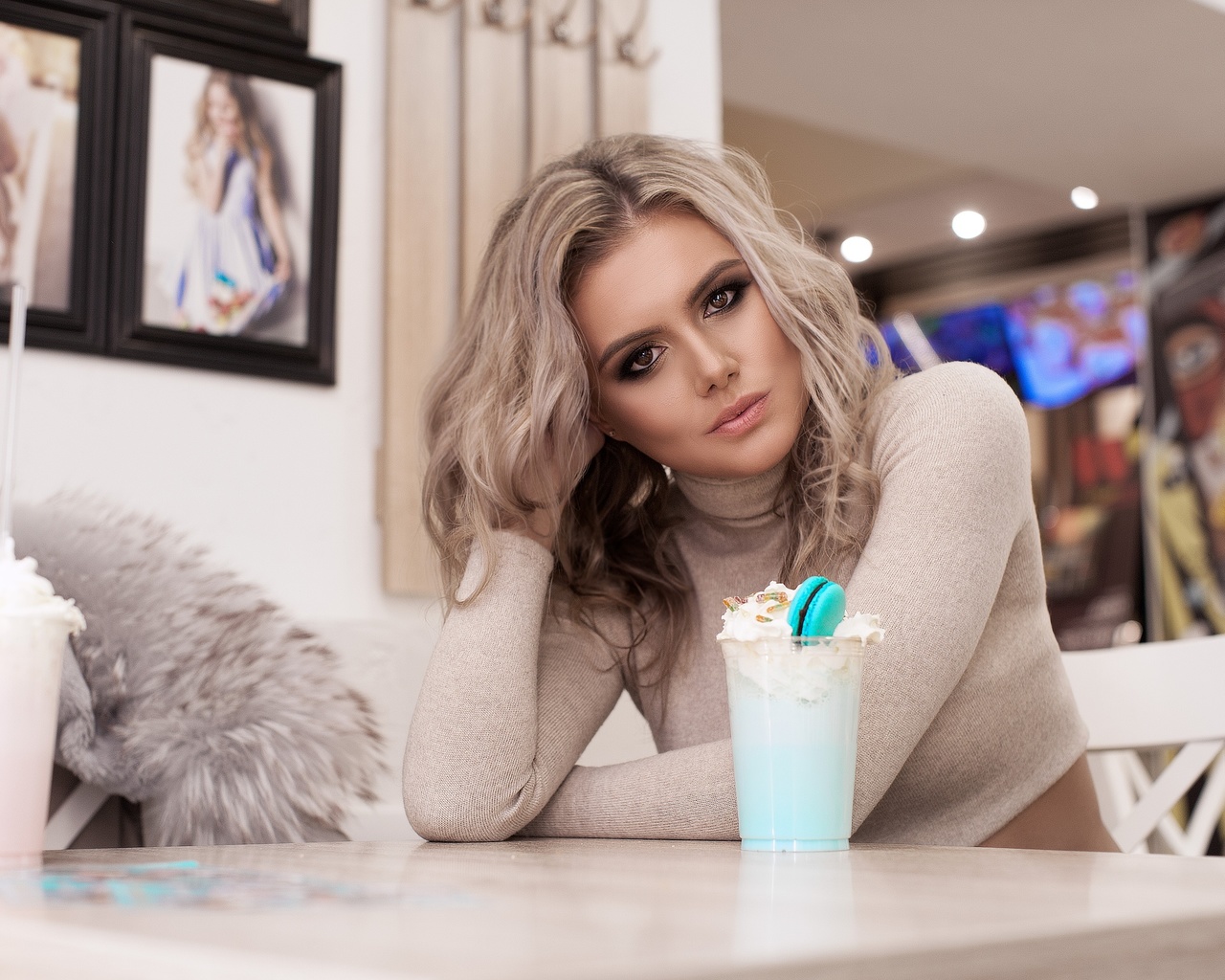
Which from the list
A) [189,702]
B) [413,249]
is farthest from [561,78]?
[189,702]

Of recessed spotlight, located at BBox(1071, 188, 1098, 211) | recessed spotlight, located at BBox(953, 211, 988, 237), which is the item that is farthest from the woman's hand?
recessed spotlight, located at BBox(953, 211, 988, 237)

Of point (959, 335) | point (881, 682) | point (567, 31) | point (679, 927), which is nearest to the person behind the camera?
point (679, 927)

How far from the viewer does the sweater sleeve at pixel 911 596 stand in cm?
104

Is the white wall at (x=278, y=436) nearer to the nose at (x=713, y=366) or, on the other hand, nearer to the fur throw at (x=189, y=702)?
the fur throw at (x=189, y=702)

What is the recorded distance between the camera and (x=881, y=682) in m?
1.03

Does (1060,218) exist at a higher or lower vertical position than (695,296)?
higher

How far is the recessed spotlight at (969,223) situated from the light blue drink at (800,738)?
4.99 meters

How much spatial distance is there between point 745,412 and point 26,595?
0.78 meters

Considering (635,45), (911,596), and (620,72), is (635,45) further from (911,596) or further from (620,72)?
(911,596)

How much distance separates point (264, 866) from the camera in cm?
75

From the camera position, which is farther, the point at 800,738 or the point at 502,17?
the point at 502,17

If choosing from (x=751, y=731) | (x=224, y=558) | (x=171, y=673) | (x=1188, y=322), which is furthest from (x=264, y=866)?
(x=1188, y=322)

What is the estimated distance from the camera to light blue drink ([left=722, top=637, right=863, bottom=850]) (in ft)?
2.88

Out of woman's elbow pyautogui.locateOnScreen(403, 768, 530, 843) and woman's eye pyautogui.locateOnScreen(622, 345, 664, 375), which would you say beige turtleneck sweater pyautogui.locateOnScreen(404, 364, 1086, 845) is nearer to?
woman's elbow pyautogui.locateOnScreen(403, 768, 530, 843)
